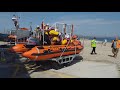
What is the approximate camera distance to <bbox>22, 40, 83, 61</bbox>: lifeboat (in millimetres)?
11118

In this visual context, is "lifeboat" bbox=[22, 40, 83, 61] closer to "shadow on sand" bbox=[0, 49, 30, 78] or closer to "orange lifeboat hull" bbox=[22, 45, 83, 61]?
"orange lifeboat hull" bbox=[22, 45, 83, 61]

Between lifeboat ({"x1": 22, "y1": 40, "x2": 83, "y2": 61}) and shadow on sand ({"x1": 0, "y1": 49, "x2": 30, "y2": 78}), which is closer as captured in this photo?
shadow on sand ({"x1": 0, "y1": 49, "x2": 30, "y2": 78})

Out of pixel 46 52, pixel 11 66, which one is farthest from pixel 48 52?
pixel 11 66

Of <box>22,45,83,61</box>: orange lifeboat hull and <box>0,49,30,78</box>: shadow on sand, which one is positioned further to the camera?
<box>22,45,83,61</box>: orange lifeboat hull

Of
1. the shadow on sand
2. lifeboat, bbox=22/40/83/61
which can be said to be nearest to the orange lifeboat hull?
lifeboat, bbox=22/40/83/61

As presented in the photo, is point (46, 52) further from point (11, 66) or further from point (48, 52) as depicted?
point (11, 66)

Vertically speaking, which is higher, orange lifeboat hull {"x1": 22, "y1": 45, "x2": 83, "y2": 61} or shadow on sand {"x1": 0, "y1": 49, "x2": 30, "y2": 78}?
orange lifeboat hull {"x1": 22, "y1": 45, "x2": 83, "y2": 61}

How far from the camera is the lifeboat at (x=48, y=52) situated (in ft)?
36.5

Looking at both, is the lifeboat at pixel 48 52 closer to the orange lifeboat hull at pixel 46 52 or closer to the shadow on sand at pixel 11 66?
the orange lifeboat hull at pixel 46 52

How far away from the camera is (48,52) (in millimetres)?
11570
